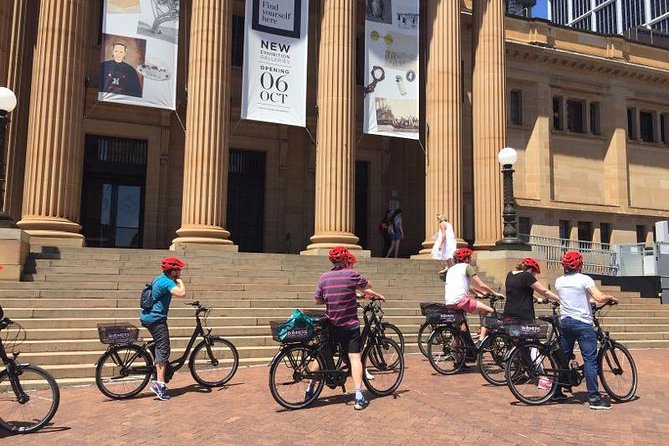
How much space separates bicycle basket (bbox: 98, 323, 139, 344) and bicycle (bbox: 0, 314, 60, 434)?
1.03 metres

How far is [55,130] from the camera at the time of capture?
48.8 ft

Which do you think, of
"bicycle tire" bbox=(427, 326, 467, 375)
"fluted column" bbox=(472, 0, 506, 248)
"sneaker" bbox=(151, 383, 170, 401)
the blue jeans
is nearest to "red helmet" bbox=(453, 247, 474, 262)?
"bicycle tire" bbox=(427, 326, 467, 375)

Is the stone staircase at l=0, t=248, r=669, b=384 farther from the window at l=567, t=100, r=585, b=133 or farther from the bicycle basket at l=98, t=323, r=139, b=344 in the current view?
the window at l=567, t=100, r=585, b=133

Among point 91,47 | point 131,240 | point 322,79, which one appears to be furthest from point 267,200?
point 91,47

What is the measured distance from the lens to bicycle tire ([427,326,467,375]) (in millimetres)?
9016

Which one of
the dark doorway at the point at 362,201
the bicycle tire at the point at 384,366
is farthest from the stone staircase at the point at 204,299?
the dark doorway at the point at 362,201

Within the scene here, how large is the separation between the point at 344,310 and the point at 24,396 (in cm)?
344

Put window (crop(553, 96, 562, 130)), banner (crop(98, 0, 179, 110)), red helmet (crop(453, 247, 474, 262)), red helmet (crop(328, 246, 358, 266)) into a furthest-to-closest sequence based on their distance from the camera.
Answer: window (crop(553, 96, 562, 130)) → banner (crop(98, 0, 179, 110)) → red helmet (crop(453, 247, 474, 262)) → red helmet (crop(328, 246, 358, 266))

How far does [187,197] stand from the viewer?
1608 cm

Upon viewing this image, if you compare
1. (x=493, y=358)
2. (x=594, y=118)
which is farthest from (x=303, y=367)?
(x=594, y=118)

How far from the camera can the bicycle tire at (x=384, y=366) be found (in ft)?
24.7

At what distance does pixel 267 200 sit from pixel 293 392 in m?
16.8

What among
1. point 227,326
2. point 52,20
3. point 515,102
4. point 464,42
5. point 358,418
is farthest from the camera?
point 515,102

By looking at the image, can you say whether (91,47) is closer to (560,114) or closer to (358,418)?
(358,418)
